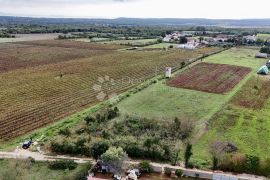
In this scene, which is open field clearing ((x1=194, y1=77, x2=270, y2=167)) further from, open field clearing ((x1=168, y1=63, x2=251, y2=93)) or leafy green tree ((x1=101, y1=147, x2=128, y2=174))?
open field clearing ((x1=168, y1=63, x2=251, y2=93))

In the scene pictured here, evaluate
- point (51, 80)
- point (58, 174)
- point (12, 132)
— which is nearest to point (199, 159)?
point (58, 174)

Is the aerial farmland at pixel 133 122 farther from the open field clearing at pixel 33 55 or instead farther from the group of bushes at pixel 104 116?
the open field clearing at pixel 33 55

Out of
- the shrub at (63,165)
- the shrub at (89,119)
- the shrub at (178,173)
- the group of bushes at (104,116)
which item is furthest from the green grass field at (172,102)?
the shrub at (63,165)

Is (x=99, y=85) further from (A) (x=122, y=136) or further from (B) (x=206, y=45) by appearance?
(B) (x=206, y=45)

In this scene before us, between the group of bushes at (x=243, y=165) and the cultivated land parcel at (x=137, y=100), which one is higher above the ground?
the group of bushes at (x=243, y=165)
